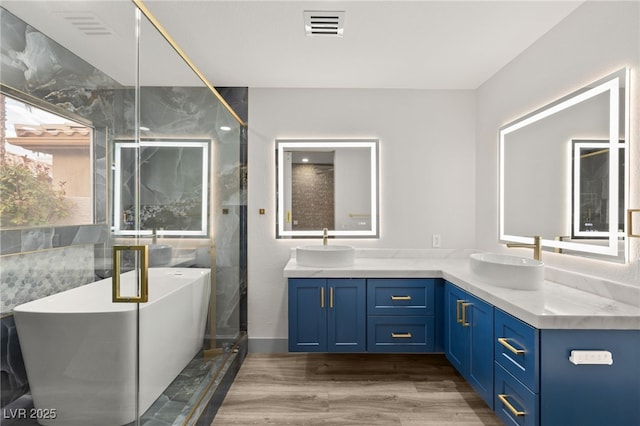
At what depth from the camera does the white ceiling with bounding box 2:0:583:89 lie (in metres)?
1.47

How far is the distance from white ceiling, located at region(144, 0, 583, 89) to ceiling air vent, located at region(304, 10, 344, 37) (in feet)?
0.12

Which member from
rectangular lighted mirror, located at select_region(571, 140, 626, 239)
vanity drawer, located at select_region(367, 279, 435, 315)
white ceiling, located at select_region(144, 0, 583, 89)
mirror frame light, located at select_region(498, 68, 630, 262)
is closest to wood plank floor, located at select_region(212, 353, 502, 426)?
vanity drawer, located at select_region(367, 279, 435, 315)

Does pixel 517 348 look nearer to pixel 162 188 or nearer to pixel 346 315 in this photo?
pixel 346 315

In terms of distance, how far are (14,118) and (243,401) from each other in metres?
2.03

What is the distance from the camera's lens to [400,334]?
2393mm

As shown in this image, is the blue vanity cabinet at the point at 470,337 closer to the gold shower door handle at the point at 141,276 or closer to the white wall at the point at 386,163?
the white wall at the point at 386,163

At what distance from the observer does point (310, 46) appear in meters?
2.20

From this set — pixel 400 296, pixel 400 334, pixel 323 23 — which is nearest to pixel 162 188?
pixel 323 23

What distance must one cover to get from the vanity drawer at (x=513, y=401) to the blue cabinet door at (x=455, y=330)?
0.36 m

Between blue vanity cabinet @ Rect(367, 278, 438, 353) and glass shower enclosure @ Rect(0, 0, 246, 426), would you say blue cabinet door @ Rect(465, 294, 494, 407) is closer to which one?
blue vanity cabinet @ Rect(367, 278, 438, 353)

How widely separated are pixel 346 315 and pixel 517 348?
115 centimetres

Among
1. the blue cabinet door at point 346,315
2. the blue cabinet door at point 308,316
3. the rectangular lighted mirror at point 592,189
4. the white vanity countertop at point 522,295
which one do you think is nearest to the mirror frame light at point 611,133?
the rectangular lighted mirror at point 592,189

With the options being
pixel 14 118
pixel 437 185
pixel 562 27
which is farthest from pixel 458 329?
pixel 14 118

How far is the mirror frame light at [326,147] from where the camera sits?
297 cm
